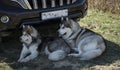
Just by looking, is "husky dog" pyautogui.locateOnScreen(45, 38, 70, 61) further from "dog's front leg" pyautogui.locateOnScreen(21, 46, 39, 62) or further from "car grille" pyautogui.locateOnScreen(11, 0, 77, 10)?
"car grille" pyautogui.locateOnScreen(11, 0, 77, 10)

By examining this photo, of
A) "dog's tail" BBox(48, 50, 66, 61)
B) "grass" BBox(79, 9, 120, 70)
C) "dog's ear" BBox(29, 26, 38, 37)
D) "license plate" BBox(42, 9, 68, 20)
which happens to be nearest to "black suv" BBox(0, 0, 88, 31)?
"license plate" BBox(42, 9, 68, 20)

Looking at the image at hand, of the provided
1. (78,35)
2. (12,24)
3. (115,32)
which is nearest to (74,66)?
(78,35)

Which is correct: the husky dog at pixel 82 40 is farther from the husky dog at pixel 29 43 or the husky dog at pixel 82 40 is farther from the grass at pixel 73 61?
the husky dog at pixel 29 43

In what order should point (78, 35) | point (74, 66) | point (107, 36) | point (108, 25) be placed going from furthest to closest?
point (108, 25) → point (107, 36) → point (78, 35) → point (74, 66)

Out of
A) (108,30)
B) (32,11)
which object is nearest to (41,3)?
(32,11)

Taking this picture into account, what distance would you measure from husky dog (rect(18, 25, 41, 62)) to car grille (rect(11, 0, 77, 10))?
13.4 inches

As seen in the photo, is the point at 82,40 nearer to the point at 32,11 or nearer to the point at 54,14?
the point at 54,14

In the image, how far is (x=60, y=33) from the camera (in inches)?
266

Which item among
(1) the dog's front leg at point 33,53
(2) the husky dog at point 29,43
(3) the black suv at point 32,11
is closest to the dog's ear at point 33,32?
(2) the husky dog at point 29,43

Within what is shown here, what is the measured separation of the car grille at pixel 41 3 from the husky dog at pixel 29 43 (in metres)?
0.34

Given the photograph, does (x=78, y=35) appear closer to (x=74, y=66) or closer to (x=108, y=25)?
(x=74, y=66)

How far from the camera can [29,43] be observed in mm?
6699

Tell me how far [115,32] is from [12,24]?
2240 mm

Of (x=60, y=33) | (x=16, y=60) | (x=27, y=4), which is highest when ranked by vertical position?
(x=27, y=4)
